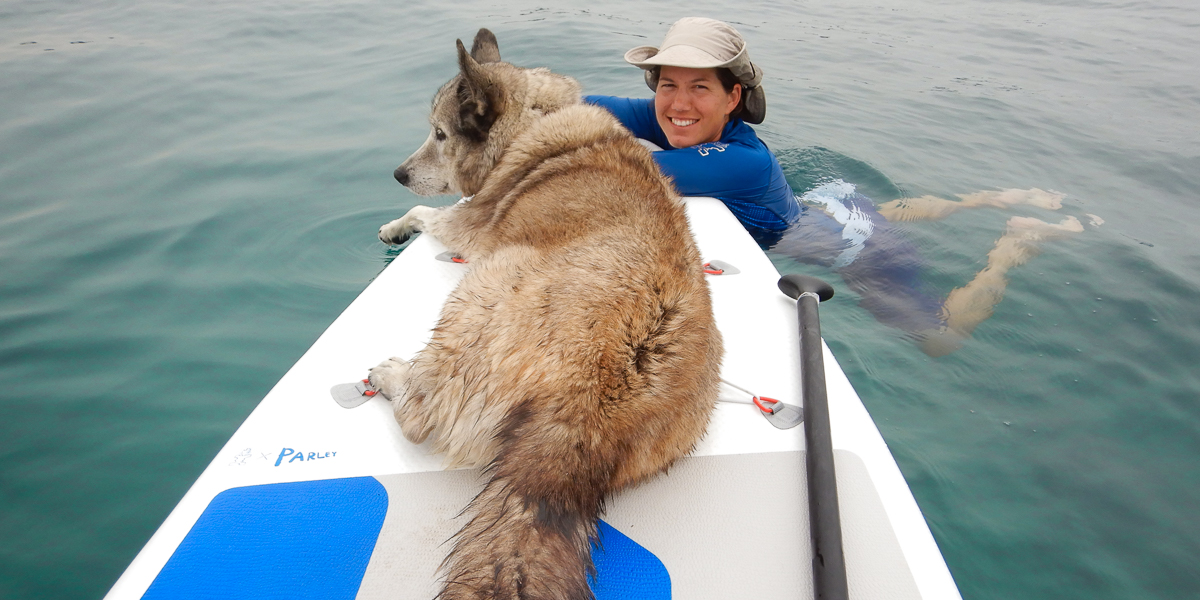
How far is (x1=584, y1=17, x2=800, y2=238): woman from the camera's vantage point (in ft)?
12.6

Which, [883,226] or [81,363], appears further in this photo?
[883,226]

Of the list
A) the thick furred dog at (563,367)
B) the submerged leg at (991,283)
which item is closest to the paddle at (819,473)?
the thick furred dog at (563,367)

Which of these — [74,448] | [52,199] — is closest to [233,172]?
[52,199]

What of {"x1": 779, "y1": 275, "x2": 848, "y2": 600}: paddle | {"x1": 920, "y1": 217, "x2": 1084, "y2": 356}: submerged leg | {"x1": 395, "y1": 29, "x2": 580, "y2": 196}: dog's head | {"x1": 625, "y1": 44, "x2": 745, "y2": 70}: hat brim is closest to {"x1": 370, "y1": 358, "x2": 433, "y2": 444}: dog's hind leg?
{"x1": 779, "y1": 275, "x2": 848, "y2": 600}: paddle

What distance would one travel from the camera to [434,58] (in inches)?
352

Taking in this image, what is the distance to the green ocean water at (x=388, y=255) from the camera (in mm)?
2723

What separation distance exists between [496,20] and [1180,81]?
12409 mm

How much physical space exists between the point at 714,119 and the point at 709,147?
338 mm

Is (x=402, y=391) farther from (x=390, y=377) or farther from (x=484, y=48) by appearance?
(x=484, y=48)

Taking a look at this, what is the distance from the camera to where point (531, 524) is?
136cm

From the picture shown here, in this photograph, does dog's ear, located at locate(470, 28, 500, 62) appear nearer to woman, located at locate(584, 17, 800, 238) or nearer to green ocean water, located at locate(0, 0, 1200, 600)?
woman, located at locate(584, 17, 800, 238)

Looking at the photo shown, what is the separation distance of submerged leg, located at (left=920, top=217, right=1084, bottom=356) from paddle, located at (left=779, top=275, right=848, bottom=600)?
6.13 ft

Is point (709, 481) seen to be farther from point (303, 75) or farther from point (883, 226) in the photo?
point (303, 75)

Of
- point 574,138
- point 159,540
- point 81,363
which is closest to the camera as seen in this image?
point 159,540
